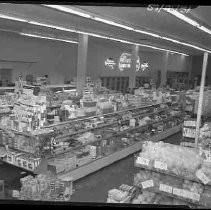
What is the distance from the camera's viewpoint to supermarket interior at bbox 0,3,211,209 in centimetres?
423

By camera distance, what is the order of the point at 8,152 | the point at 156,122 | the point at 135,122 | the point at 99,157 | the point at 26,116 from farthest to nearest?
the point at 156,122 → the point at 135,122 → the point at 99,157 → the point at 8,152 → the point at 26,116

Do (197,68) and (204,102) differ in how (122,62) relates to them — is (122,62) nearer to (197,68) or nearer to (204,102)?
(197,68)

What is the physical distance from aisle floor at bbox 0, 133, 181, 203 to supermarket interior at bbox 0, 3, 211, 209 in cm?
3

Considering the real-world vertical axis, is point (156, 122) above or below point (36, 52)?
below

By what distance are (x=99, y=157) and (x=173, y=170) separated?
4.39 meters

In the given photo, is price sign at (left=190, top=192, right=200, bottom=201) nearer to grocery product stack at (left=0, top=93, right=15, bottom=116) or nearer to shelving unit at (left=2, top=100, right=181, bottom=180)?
shelving unit at (left=2, top=100, right=181, bottom=180)

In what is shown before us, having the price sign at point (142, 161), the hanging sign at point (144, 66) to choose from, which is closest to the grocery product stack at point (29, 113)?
the price sign at point (142, 161)

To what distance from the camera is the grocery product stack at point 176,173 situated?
3.92 meters

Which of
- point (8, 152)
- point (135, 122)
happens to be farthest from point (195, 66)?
point (8, 152)

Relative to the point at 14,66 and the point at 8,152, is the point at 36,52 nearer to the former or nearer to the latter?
the point at 14,66

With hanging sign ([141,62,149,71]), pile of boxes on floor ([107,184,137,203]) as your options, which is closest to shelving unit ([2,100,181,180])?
pile of boxes on floor ([107,184,137,203])

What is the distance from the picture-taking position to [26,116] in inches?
257

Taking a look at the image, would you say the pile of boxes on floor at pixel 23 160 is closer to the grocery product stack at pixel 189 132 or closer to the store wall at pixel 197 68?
the grocery product stack at pixel 189 132

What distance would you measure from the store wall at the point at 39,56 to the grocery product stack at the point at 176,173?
12.7 metres
